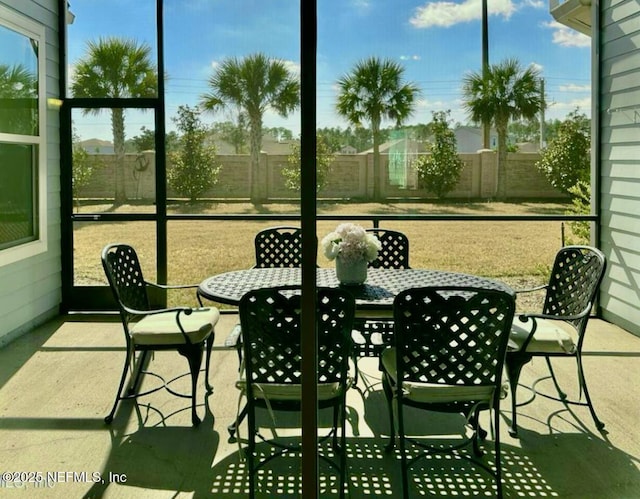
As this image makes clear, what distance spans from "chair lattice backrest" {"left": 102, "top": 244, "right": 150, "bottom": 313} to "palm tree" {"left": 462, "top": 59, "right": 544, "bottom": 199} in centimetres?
301

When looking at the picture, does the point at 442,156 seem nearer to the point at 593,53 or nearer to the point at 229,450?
the point at 593,53

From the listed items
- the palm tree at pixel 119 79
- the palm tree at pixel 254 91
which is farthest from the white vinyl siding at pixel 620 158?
the palm tree at pixel 119 79

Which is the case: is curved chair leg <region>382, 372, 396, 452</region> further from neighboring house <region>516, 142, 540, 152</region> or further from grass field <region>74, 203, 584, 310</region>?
neighboring house <region>516, 142, 540, 152</region>

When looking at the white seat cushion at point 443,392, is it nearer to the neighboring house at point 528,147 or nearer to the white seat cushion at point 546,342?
the white seat cushion at point 546,342

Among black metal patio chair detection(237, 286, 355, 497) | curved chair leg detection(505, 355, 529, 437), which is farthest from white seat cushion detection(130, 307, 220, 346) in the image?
curved chair leg detection(505, 355, 529, 437)

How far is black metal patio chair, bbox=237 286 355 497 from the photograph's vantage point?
2199 millimetres

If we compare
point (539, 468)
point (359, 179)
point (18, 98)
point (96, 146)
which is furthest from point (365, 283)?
point (96, 146)

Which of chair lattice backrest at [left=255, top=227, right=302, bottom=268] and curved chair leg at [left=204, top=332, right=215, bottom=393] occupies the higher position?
chair lattice backrest at [left=255, top=227, right=302, bottom=268]

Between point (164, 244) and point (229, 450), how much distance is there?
275cm

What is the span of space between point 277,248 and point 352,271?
95 centimetres

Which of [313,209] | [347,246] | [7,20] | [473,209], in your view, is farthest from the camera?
[473,209]

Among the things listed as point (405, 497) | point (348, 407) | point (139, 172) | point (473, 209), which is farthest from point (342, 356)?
point (139, 172)

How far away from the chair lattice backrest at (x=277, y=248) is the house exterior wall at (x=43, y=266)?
1.76 m

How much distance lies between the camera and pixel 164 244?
510cm
